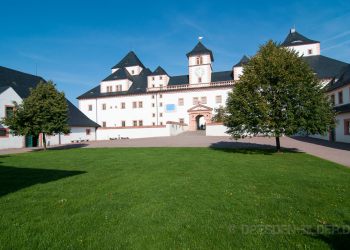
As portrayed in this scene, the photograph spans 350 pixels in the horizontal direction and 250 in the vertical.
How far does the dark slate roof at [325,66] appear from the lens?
149 feet

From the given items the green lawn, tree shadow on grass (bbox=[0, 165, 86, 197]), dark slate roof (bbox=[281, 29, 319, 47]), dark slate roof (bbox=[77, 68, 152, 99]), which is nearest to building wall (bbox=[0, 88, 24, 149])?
tree shadow on grass (bbox=[0, 165, 86, 197])

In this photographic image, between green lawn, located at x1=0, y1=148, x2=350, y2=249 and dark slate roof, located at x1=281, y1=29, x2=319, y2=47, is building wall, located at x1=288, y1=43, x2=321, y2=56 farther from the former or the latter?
green lawn, located at x1=0, y1=148, x2=350, y2=249

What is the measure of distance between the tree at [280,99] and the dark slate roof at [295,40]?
4428 centimetres

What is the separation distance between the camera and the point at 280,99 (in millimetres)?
15828

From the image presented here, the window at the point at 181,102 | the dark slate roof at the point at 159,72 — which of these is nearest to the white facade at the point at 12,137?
the window at the point at 181,102

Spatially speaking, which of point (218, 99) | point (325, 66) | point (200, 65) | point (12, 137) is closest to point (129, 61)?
point (200, 65)

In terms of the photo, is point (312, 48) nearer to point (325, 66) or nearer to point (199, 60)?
point (325, 66)

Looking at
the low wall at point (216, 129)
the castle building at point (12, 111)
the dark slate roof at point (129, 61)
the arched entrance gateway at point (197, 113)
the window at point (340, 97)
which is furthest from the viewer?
the dark slate roof at point (129, 61)

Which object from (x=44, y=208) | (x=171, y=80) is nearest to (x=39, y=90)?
(x=44, y=208)

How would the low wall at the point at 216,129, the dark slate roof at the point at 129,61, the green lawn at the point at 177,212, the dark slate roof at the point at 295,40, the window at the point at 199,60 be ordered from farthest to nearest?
the dark slate roof at the point at 129,61, the dark slate roof at the point at 295,40, the window at the point at 199,60, the low wall at the point at 216,129, the green lawn at the point at 177,212

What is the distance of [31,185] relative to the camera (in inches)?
333

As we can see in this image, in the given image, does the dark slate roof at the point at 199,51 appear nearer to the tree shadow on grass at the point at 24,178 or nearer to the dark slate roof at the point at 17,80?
the dark slate roof at the point at 17,80

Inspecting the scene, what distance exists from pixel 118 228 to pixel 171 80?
190 ft

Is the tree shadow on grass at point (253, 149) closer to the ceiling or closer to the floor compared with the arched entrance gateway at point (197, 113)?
closer to the floor
